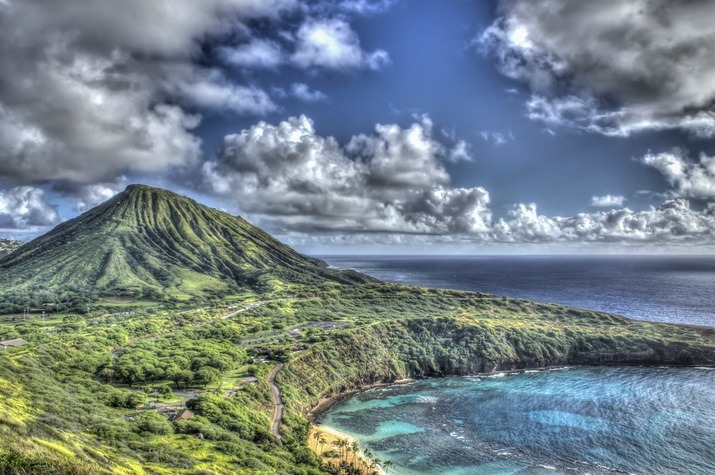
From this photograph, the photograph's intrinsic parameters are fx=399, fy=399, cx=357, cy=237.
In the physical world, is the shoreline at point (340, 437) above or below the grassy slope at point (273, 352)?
below

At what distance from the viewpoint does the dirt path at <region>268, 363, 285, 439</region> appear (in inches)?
2622

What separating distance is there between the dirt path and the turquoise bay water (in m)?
10.1

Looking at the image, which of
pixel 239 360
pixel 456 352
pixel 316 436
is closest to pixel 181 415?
pixel 316 436

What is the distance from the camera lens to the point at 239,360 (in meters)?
91.6

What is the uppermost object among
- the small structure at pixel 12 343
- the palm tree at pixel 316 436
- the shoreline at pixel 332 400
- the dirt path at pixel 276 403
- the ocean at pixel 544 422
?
the small structure at pixel 12 343

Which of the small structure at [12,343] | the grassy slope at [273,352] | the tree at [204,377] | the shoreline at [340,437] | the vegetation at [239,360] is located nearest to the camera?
the grassy slope at [273,352]

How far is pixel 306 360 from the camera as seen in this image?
319 ft

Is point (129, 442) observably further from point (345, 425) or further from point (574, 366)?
point (574, 366)

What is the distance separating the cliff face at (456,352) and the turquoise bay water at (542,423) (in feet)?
18.6

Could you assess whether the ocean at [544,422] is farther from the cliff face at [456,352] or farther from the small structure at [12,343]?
the small structure at [12,343]

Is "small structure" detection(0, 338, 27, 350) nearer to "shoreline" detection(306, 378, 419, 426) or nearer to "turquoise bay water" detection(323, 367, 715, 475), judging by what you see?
"shoreline" detection(306, 378, 419, 426)

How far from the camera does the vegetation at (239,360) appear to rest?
44312 mm

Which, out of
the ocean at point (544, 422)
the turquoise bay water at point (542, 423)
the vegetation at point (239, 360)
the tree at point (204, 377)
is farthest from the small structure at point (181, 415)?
the ocean at point (544, 422)

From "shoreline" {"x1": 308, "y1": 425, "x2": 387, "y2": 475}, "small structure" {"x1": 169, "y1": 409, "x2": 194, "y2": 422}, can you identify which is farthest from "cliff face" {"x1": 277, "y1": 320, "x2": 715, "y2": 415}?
"small structure" {"x1": 169, "y1": 409, "x2": 194, "y2": 422}
